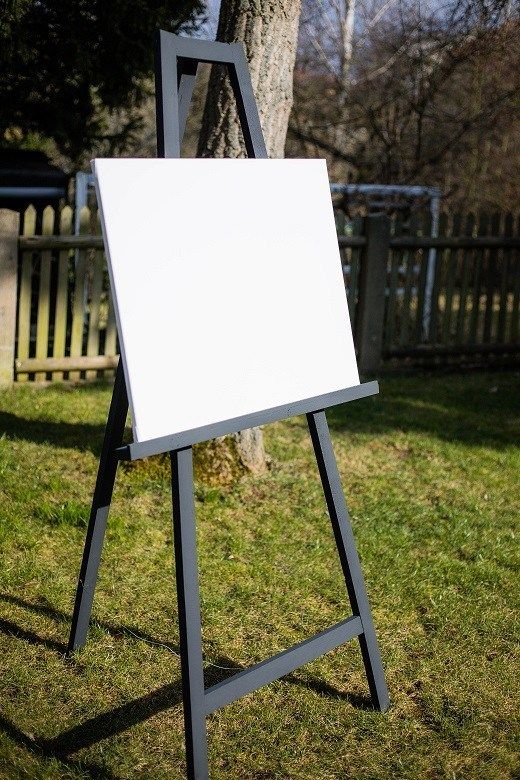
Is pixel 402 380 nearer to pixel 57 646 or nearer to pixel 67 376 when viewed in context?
pixel 67 376

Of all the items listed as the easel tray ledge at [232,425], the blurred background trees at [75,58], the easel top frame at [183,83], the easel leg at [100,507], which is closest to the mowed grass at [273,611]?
the easel leg at [100,507]

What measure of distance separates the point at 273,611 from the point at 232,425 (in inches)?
53.4

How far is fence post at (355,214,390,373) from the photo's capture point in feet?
25.6

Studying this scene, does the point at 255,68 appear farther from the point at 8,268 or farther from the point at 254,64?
the point at 8,268

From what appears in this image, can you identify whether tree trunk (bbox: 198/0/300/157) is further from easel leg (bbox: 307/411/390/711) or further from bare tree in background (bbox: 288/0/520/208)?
bare tree in background (bbox: 288/0/520/208)

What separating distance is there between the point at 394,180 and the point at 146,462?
7999mm

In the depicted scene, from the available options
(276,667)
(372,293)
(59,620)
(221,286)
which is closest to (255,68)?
(221,286)

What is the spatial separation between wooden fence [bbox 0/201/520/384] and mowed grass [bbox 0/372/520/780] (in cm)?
107

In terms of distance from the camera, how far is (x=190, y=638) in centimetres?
243

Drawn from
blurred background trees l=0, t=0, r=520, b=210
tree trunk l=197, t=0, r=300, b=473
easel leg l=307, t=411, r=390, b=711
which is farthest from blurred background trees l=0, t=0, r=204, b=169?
easel leg l=307, t=411, r=390, b=711

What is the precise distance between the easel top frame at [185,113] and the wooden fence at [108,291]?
4019 mm

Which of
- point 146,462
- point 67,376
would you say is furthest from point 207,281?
point 67,376

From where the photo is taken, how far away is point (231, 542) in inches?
168

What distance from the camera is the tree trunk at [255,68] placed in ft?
15.5
